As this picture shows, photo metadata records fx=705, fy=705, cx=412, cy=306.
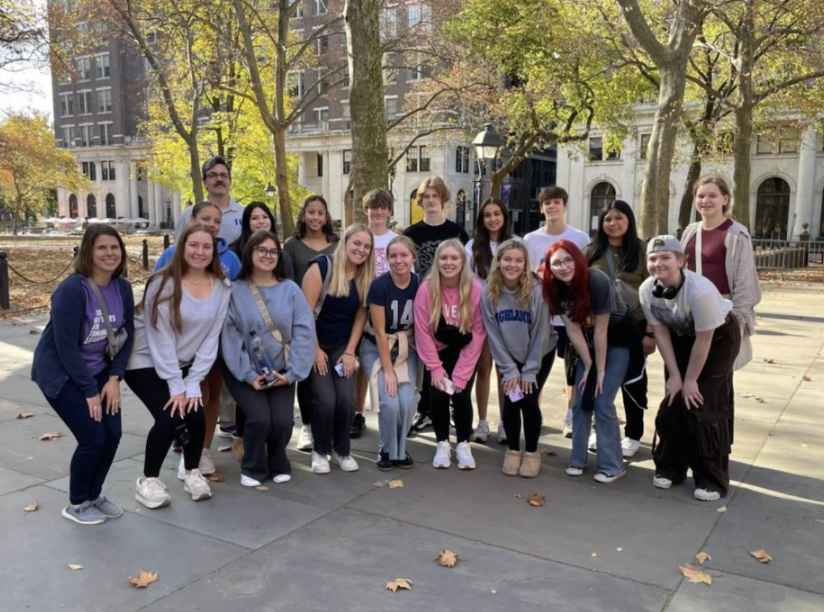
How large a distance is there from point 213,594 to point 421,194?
3662 mm

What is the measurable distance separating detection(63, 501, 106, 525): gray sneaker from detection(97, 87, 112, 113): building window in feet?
258

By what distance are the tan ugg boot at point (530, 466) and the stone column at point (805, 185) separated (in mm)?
44631

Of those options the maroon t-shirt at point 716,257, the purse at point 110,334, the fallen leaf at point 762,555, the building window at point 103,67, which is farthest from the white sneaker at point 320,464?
the building window at point 103,67

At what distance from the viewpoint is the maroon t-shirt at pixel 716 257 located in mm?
4957

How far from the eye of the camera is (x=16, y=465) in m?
5.27

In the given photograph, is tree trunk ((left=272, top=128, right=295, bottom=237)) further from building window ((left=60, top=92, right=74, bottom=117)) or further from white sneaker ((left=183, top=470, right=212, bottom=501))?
building window ((left=60, top=92, right=74, bottom=117))

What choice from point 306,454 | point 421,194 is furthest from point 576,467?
point 421,194

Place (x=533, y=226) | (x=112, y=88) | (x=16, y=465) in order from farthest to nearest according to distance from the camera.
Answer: (x=112, y=88) → (x=533, y=226) → (x=16, y=465)

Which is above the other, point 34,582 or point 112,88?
point 112,88

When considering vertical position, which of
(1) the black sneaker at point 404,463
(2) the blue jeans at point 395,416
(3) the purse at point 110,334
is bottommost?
(1) the black sneaker at point 404,463

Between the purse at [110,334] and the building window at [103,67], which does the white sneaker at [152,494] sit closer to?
the purse at [110,334]

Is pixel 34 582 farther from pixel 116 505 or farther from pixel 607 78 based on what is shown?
pixel 607 78

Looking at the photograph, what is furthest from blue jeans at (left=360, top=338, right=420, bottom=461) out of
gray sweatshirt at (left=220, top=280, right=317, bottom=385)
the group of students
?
gray sweatshirt at (left=220, top=280, right=317, bottom=385)

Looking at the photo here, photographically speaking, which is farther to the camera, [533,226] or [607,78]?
[533,226]
